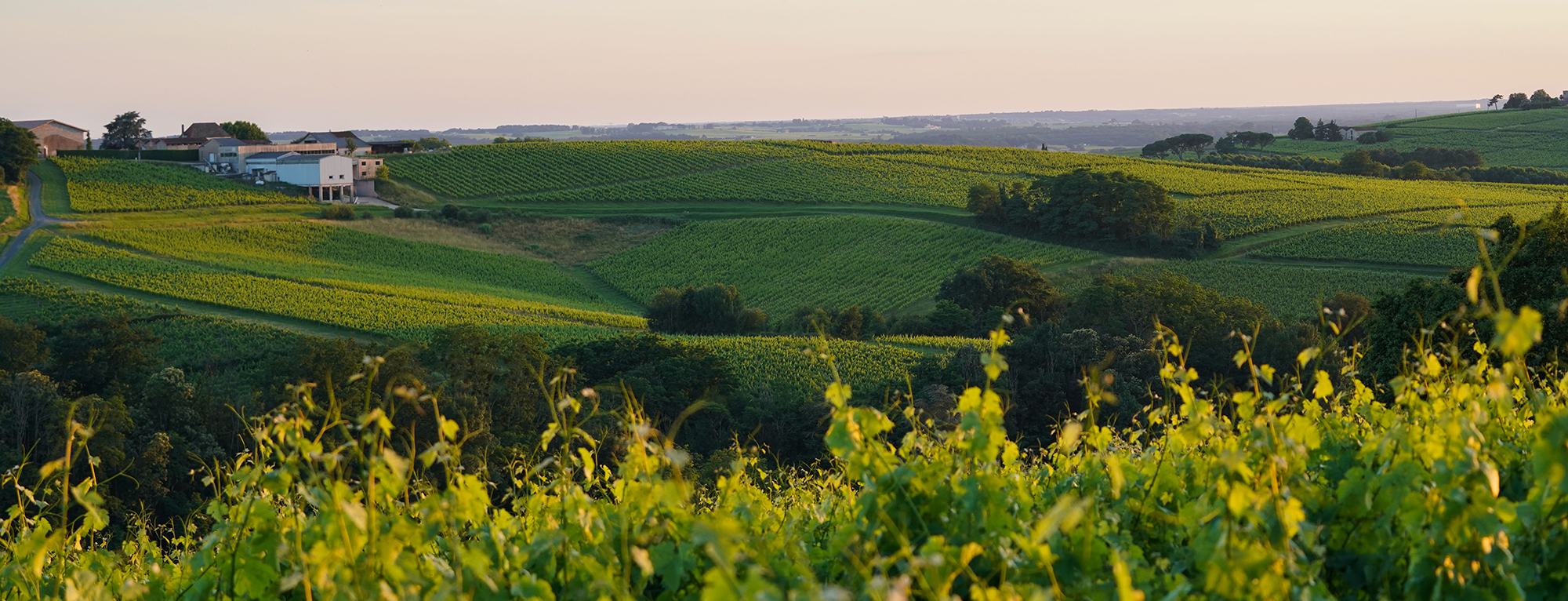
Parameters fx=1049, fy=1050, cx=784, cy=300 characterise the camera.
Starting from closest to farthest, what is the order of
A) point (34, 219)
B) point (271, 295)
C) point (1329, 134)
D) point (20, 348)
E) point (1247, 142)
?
point (20, 348) → point (271, 295) → point (34, 219) → point (1329, 134) → point (1247, 142)

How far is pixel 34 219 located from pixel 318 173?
2064cm

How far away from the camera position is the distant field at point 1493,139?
99.1 metres

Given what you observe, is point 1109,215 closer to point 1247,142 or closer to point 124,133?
point 1247,142

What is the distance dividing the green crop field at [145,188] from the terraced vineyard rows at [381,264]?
885 cm

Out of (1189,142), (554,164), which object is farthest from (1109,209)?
(1189,142)

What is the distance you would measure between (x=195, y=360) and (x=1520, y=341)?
1616 inches

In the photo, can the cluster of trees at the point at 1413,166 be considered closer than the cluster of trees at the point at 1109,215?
No

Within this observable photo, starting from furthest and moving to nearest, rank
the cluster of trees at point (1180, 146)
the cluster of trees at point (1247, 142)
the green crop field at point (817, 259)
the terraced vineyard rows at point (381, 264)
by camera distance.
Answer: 1. the cluster of trees at point (1247, 142)
2. the cluster of trees at point (1180, 146)
3. the green crop field at point (817, 259)
4. the terraced vineyard rows at point (381, 264)

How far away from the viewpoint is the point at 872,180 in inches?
3558

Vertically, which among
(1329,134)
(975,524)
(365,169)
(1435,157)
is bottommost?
(975,524)

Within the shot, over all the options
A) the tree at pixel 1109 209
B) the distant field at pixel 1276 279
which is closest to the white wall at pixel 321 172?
the tree at pixel 1109 209

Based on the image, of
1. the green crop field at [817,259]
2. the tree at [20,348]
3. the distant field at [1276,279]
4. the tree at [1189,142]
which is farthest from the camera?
the tree at [1189,142]

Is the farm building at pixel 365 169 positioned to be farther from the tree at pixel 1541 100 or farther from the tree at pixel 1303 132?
the tree at pixel 1541 100

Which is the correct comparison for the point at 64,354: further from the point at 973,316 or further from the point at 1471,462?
the point at 1471,462
